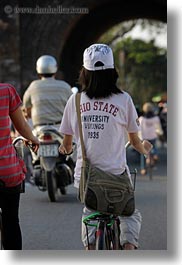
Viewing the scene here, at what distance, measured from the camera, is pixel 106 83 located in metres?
4.86

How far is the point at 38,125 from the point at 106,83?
15.7 feet

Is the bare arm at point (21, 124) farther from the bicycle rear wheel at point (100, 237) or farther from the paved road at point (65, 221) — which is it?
the paved road at point (65, 221)

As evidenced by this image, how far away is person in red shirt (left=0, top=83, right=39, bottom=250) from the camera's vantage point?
5.02 m

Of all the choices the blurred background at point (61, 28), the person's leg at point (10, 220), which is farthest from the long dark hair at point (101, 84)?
the blurred background at point (61, 28)

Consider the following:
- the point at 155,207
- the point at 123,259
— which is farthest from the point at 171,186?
the point at 155,207

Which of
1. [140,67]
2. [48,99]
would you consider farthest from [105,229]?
[140,67]

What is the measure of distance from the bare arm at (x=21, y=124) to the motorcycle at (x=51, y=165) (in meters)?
3.91

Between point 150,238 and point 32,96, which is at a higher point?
point 32,96

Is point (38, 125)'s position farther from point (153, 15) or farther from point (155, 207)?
point (153, 15)

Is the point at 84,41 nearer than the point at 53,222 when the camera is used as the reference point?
No

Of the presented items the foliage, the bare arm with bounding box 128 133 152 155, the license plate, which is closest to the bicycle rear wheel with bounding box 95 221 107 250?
the bare arm with bounding box 128 133 152 155

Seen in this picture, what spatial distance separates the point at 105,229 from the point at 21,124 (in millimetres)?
972

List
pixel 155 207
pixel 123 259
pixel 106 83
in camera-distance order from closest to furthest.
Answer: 1. pixel 106 83
2. pixel 123 259
3. pixel 155 207

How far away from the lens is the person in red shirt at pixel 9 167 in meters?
5.02
